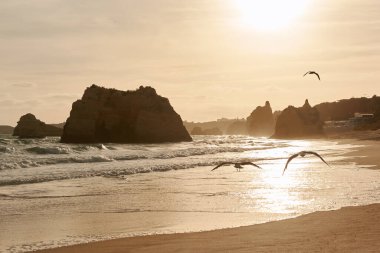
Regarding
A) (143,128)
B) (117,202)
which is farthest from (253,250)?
(143,128)

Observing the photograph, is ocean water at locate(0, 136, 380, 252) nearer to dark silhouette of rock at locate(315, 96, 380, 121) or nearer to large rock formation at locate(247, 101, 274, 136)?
large rock formation at locate(247, 101, 274, 136)

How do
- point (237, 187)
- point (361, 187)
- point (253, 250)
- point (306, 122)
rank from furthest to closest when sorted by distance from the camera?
point (306, 122) → point (237, 187) → point (361, 187) → point (253, 250)

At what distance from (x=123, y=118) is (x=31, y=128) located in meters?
29.1

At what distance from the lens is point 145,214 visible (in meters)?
13.9

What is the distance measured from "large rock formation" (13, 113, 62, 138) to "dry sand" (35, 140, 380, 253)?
95896mm

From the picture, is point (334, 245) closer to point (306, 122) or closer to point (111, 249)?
point (111, 249)

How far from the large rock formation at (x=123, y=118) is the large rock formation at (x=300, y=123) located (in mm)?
37329

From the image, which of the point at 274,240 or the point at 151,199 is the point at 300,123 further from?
the point at 274,240

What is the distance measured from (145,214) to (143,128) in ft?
221

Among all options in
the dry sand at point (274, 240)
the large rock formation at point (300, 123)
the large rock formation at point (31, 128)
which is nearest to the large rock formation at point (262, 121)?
the large rock formation at point (300, 123)

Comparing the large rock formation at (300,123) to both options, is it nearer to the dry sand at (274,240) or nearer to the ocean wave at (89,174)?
the ocean wave at (89,174)

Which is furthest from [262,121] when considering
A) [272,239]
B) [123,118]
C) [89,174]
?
[272,239]

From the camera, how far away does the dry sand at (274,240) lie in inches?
360

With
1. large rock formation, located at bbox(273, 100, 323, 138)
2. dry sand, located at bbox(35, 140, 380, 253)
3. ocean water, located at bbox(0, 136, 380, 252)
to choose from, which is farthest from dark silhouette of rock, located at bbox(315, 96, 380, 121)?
dry sand, located at bbox(35, 140, 380, 253)
